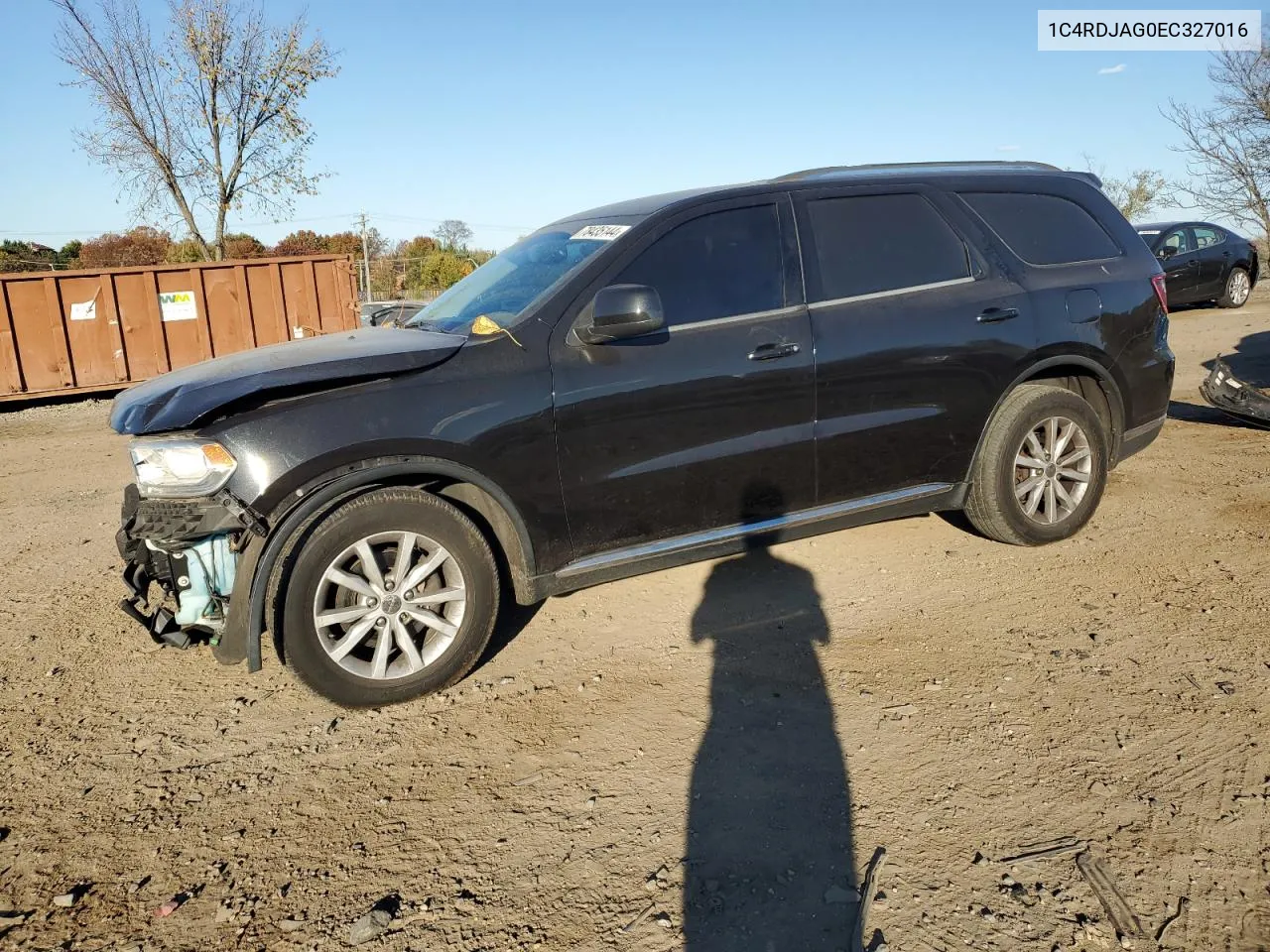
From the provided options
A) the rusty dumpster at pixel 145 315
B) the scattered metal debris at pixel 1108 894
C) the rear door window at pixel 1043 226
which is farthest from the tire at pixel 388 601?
the rusty dumpster at pixel 145 315

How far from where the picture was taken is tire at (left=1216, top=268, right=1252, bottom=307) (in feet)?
50.2

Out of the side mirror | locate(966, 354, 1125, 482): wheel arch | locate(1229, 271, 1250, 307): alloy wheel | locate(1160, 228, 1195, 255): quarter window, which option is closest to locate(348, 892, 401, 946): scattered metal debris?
the side mirror

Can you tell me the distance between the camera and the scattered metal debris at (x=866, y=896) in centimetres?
214

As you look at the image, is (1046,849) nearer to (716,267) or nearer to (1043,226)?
(716,267)

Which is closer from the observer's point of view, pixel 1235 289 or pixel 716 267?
pixel 716 267

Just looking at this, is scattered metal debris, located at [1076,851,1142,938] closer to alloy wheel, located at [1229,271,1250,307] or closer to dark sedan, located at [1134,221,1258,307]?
dark sedan, located at [1134,221,1258,307]

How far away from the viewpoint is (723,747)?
3055 millimetres

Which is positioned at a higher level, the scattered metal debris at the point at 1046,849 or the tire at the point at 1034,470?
the tire at the point at 1034,470

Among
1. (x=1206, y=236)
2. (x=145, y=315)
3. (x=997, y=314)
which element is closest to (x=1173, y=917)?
(x=997, y=314)

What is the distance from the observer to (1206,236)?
15.0 meters

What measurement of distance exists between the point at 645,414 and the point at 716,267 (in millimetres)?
796

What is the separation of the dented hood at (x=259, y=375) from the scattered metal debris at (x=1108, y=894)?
2.69 metres

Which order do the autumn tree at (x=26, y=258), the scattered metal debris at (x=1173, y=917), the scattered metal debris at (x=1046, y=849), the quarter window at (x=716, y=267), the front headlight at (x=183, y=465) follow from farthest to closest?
the autumn tree at (x=26, y=258), the quarter window at (x=716, y=267), the front headlight at (x=183, y=465), the scattered metal debris at (x=1046, y=849), the scattered metal debris at (x=1173, y=917)

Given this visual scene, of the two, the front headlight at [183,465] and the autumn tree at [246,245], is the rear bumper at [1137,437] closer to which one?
the front headlight at [183,465]
